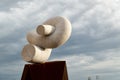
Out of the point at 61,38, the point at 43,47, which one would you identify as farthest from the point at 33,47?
the point at 61,38

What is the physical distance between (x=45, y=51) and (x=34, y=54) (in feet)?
2.35

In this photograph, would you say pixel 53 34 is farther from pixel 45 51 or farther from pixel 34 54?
pixel 34 54

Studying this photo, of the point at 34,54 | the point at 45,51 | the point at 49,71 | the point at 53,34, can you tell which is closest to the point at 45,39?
the point at 53,34

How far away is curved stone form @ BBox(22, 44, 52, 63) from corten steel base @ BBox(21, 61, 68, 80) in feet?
1.05

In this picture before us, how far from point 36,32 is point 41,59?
1.37 meters

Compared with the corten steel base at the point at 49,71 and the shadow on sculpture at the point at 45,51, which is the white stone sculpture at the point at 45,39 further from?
the corten steel base at the point at 49,71

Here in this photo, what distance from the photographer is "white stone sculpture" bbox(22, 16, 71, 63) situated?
447 inches

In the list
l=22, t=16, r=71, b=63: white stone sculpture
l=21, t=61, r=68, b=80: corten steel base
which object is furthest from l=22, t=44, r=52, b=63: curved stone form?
l=21, t=61, r=68, b=80: corten steel base

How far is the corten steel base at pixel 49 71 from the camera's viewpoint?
37.1 feet

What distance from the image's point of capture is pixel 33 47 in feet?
37.4

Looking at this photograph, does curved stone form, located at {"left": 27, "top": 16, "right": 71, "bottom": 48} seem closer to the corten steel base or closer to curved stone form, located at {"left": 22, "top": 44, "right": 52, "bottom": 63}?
curved stone form, located at {"left": 22, "top": 44, "right": 52, "bottom": 63}

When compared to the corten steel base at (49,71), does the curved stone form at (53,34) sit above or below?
above

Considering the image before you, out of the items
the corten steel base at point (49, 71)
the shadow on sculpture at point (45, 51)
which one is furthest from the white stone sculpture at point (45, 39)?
the corten steel base at point (49, 71)

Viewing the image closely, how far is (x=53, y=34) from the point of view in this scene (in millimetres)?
11531
